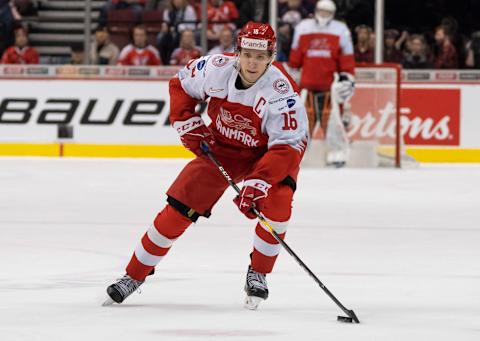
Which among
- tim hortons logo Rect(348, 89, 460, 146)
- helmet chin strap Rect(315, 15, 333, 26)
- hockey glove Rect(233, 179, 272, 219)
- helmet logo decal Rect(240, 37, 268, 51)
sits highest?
helmet logo decal Rect(240, 37, 268, 51)

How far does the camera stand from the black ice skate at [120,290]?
16.3 feet

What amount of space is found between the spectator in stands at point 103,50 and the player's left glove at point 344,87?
232 cm

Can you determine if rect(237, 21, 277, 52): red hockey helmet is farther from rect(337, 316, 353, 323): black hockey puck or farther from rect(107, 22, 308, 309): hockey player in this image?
rect(337, 316, 353, 323): black hockey puck

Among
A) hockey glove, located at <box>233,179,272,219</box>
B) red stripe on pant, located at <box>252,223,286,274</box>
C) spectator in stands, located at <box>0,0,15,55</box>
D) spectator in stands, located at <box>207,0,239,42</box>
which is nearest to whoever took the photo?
hockey glove, located at <box>233,179,272,219</box>

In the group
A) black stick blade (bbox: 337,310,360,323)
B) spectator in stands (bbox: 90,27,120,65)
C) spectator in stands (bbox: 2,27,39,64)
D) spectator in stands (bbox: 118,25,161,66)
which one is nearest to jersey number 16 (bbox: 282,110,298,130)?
black stick blade (bbox: 337,310,360,323)

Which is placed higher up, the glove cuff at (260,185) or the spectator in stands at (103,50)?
the glove cuff at (260,185)

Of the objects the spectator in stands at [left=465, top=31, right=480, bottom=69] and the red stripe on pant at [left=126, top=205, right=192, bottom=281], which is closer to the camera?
the red stripe on pant at [left=126, top=205, right=192, bottom=281]

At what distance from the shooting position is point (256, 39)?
16.2 feet

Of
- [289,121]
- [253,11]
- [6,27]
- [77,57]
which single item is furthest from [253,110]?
[6,27]

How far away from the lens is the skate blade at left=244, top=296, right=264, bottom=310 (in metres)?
4.94

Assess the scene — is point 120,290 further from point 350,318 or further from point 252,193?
point 350,318

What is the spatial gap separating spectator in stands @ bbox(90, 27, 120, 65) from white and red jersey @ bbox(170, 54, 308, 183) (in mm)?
7857

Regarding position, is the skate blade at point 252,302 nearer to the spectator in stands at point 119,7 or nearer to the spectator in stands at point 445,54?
the spectator in stands at point 445,54

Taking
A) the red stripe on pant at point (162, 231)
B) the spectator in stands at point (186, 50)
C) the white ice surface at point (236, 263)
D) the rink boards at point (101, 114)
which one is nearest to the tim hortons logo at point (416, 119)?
the rink boards at point (101, 114)
